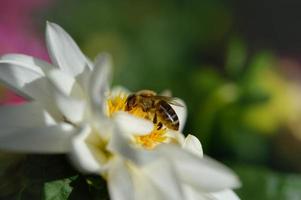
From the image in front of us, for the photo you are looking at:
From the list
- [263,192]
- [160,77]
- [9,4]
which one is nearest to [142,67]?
[160,77]

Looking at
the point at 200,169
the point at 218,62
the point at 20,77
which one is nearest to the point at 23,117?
the point at 20,77

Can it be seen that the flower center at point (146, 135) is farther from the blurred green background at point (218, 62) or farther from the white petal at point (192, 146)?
the blurred green background at point (218, 62)

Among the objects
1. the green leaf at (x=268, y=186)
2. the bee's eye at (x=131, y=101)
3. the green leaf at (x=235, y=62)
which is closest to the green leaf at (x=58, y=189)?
the bee's eye at (x=131, y=101)

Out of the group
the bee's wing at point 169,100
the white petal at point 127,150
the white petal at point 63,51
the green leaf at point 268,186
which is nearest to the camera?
the white petal at point 127,150

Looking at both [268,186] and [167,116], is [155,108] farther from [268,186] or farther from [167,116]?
[268,186]

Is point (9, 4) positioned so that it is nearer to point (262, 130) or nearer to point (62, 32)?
point (262, 130)

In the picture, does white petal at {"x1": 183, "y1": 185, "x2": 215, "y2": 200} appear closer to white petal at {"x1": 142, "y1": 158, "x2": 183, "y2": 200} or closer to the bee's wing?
white petal at {"x1": 142, "y1": 158, "x2": 183, "y2": 200}
